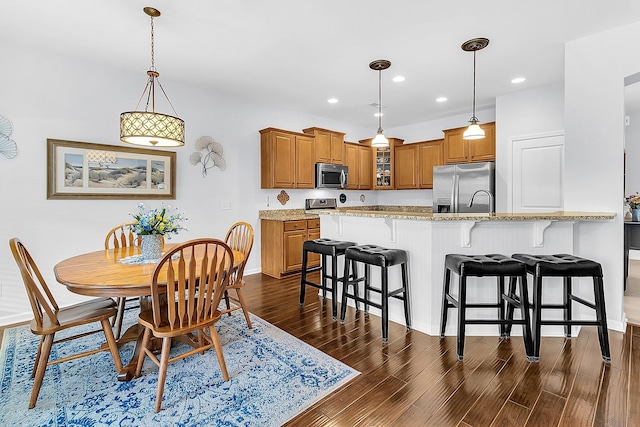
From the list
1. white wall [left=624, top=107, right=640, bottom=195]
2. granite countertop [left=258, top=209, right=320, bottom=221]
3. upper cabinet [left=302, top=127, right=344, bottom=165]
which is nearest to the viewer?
granite countertop [left=258, top=209, right=320, bottom=221]

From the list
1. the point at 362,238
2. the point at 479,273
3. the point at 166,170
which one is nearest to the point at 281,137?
the point at 166,170

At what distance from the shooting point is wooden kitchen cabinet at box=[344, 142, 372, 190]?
6078 mm

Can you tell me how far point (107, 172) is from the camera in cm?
355

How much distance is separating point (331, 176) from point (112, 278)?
13.3 ft

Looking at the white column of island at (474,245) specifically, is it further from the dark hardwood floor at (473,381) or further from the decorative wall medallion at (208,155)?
the decorative wall medallion at (208,155)

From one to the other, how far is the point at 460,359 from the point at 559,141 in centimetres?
343

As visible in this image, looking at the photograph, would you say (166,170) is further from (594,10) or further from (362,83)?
(594,10)

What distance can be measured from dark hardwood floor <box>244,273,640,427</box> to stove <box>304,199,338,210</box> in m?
3.01

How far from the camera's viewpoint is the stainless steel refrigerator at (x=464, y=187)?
465 cm

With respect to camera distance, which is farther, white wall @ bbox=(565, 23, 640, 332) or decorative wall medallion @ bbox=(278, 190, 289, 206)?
decorative wall medallion @ bbox=(278, 190, 289, 206)

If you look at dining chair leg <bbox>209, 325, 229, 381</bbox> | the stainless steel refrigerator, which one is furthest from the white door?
dining chair leg <bbox>209, 325, 229, 381</bbox>

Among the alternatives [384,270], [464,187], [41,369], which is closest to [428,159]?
[464,187]

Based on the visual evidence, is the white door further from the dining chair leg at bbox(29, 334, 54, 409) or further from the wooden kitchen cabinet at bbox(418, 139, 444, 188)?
the dining chair leg at bbox(29, 334, 54, 409)

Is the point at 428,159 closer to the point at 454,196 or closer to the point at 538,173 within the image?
the point at 454,196
